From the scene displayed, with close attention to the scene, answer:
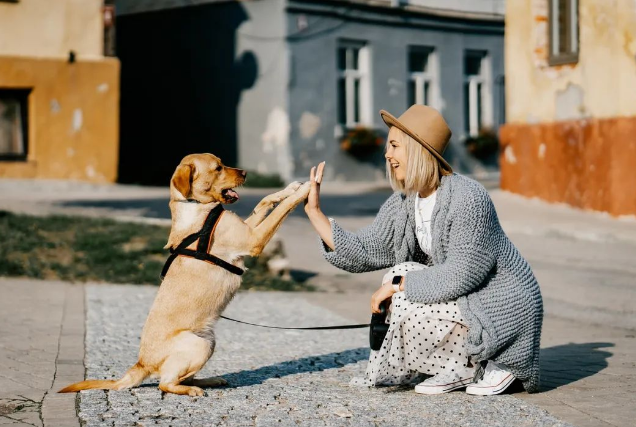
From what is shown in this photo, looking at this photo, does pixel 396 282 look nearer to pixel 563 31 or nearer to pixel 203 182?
pixel 203 182

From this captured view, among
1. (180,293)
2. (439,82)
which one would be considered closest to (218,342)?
(180,293)

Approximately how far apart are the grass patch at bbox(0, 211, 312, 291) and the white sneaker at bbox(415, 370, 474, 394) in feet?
15.6

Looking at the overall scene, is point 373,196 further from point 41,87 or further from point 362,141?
point 41,87

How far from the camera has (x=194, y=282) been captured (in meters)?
5.37

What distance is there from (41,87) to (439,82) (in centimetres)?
1014

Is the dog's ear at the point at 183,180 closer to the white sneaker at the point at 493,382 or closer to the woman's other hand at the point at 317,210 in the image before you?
the woman's other hand at the point at 317,210

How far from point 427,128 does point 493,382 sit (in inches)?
53.8

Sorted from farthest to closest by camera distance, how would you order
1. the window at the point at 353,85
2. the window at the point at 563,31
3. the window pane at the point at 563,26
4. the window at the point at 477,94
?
1. the window at the point at 477,94
2. the window at the point at 353,85
3. the window pane at the point at 563,26
4. the window at the point at 563,31

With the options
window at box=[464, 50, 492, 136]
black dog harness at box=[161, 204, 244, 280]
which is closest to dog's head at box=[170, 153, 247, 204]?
black dog harness at box=[161, 204, 244, 280]

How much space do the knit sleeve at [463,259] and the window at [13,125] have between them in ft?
54.3

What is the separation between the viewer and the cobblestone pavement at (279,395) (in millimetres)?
4832

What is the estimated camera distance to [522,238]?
11680 millimetres

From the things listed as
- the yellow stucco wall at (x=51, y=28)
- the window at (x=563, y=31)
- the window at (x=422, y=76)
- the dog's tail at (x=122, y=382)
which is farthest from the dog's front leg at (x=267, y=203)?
the window at (x=422, y=76)

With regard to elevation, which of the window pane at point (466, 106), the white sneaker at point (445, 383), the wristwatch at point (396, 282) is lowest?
the white sneaker at point (445, 383)
